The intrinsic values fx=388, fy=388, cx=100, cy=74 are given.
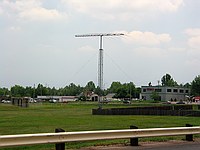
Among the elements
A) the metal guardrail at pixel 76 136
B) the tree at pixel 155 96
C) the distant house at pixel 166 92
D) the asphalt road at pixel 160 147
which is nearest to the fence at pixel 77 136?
the metal guardrail at pixel 76 136

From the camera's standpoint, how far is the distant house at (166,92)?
592 feet

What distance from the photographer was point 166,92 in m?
180

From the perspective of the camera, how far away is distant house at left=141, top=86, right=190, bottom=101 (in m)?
180

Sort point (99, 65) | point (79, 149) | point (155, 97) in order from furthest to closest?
point (155, 97), point (99, 65), point (79, 149)

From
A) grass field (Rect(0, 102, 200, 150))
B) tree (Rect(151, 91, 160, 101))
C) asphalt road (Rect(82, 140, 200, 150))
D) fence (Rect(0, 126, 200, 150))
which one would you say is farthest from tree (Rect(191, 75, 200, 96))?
fence (Rect(0, 126, 200, 150))

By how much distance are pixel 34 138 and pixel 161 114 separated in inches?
1372

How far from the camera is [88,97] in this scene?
197250mm

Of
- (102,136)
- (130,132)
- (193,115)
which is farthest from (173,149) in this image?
(193,115)

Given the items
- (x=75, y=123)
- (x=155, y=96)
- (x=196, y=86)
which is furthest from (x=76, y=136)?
(x=196, y=86)

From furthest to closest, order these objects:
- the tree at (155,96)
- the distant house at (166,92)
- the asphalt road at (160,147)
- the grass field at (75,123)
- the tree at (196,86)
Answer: the distant house at (166,92)
the tree at (155,96)
the tree at (196,86)
the grass field at (75,123)
the asphalt road at (160,147)

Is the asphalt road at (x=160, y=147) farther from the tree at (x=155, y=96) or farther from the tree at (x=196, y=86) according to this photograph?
the tree at (x=196, y=86)

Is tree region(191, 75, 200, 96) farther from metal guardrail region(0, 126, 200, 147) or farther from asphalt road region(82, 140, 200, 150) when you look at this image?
metal guardrail region(0, 126, 200, 147)

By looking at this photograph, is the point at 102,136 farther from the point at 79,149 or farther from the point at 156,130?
the point at 156,130

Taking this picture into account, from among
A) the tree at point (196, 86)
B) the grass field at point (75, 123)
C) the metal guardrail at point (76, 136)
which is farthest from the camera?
the tree at point (196, 86)
